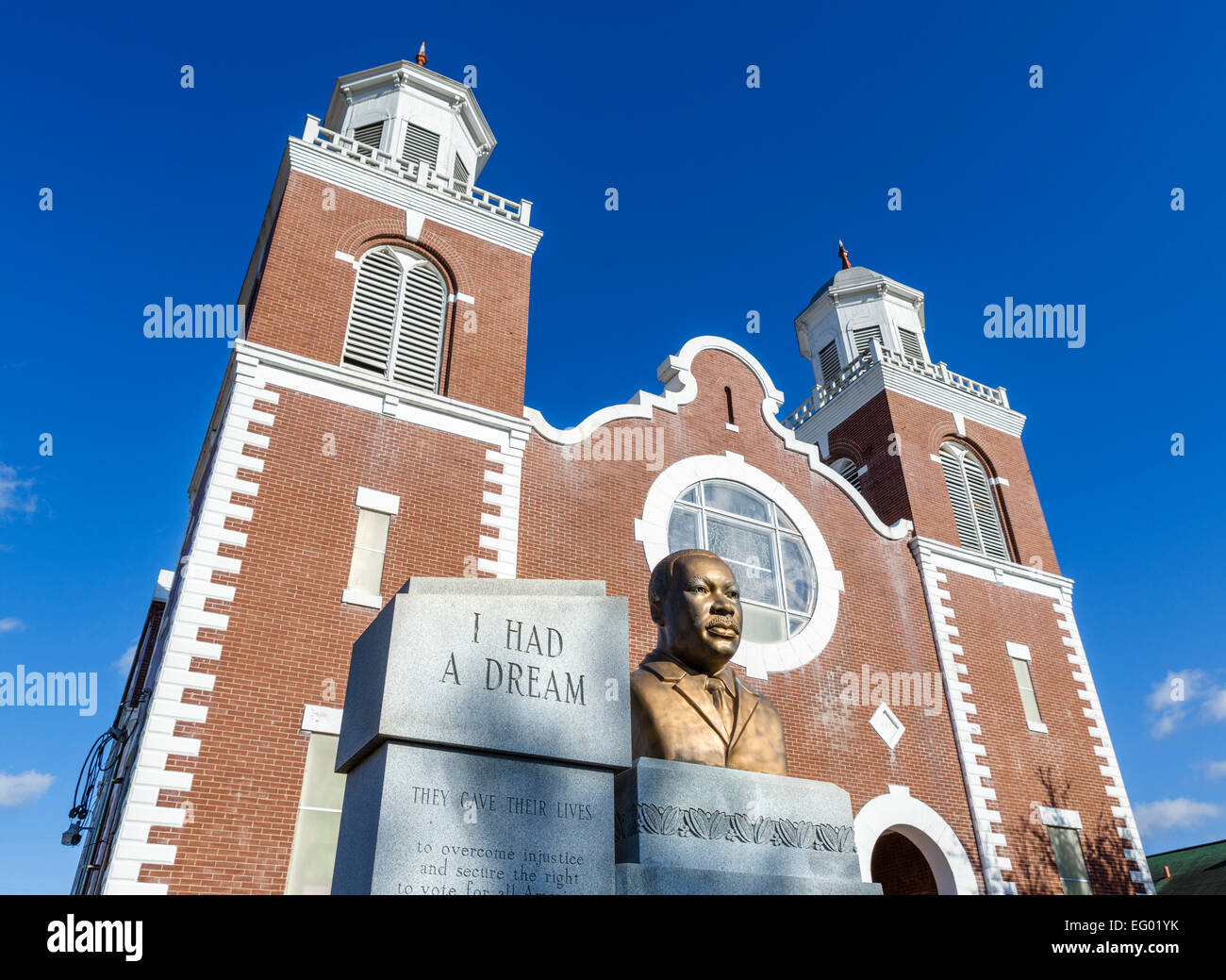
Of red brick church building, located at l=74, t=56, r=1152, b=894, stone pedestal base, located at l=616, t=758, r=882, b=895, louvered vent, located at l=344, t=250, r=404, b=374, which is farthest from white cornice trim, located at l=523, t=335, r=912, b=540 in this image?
stone pedestal base, located at l=616, t=758, r=882, b=895

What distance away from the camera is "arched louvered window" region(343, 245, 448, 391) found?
16266 mm

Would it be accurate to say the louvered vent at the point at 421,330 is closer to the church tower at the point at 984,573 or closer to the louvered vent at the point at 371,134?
the louvered vent at the point at 371,134

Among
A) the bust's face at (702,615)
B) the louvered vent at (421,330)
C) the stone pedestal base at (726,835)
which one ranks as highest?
the louvered vent at (421,330)

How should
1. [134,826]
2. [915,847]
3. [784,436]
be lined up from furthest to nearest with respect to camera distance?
[784,436]
[915,847]
[134,826]

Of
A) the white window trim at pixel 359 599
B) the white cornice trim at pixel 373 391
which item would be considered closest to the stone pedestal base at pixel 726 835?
the white window trim at pixel 359 599

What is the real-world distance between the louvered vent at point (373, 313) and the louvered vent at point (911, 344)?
53.9 ft

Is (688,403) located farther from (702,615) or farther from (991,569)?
(702,615)

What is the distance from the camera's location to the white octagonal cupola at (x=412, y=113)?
20.9m

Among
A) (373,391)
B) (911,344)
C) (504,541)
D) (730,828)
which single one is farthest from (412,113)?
(730,828)

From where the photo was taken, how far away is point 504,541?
15.0 m
